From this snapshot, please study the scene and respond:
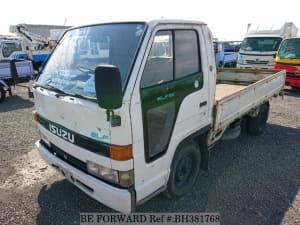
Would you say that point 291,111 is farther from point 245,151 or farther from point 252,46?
point 252,46

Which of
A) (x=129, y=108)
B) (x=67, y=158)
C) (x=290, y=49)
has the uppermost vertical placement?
(x=290, y=49)

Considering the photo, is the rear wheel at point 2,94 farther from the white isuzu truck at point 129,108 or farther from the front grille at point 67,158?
the front grille at point 67,158

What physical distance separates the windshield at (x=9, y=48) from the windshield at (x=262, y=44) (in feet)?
44.1

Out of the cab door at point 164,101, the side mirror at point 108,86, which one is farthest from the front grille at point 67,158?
the side mirror at point 108,86

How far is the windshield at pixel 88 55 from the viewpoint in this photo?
216 cm

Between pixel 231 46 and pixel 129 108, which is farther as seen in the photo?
pixel 231 46

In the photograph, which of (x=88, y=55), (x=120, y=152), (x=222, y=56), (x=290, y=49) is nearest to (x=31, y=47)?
(x=222, y=56)

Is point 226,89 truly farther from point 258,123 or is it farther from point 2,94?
point 2,94

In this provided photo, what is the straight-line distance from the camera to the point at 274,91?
5.02 m

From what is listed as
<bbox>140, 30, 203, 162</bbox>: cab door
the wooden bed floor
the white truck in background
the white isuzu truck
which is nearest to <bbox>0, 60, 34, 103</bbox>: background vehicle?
the white isuzu truck

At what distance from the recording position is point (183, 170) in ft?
9.82

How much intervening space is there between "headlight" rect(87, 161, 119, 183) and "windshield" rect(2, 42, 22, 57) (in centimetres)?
1450

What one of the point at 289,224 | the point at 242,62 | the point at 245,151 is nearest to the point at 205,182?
the point at 289,224

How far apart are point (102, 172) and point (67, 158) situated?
0.60 meters
